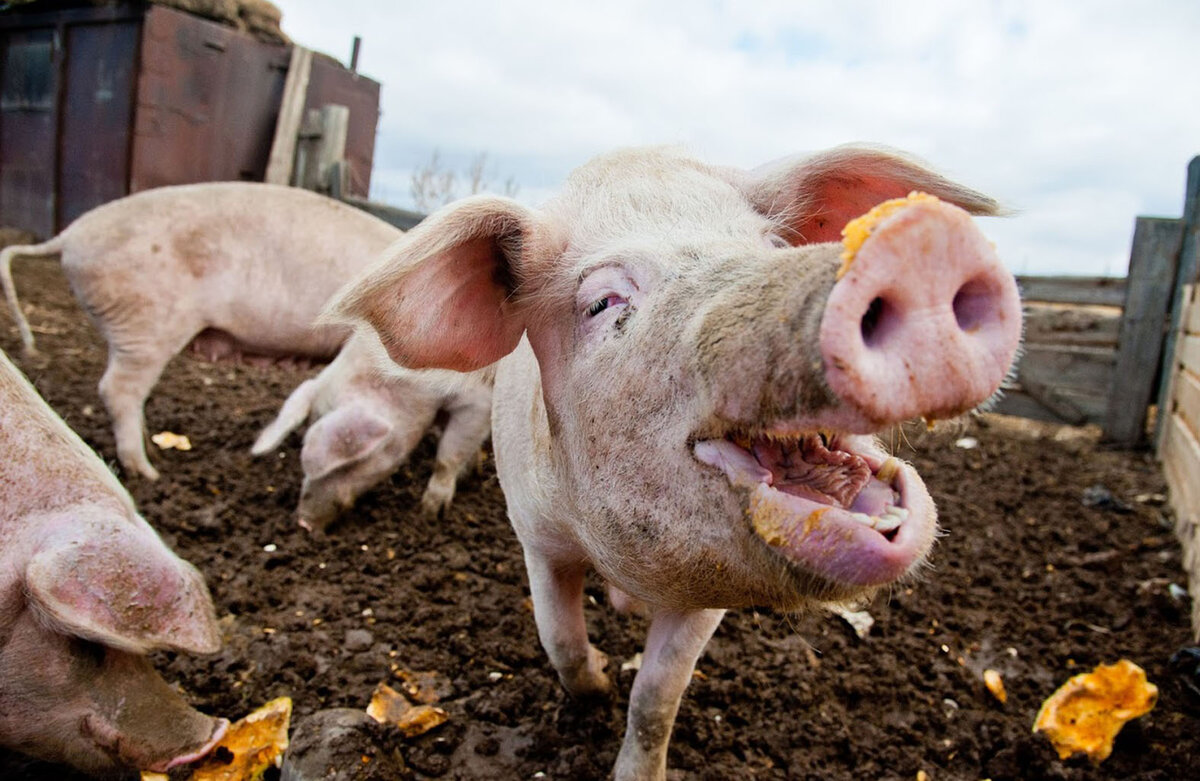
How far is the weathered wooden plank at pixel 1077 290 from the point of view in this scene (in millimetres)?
6672

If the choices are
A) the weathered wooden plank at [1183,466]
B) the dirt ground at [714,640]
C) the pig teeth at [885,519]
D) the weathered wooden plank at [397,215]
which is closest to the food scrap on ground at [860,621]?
the dirt ground at [714,640]

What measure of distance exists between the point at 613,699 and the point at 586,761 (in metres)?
0.36

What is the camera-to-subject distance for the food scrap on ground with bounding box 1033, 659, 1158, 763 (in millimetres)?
2662

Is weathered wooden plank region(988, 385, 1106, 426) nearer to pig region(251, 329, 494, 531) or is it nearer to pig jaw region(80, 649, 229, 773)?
pig region(251, 329, 494, 531)

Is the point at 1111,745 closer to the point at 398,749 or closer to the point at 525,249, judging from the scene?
the point at 398,749

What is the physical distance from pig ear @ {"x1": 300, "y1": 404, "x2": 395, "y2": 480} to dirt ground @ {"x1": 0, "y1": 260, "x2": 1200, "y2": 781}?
32cm

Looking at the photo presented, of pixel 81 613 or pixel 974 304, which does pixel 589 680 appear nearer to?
pixel 81 613

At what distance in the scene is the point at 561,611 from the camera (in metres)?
2.55

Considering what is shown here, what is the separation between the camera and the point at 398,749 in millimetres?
2412

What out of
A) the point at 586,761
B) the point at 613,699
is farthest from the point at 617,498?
the point at 613,699

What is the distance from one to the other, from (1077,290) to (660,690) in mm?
6158

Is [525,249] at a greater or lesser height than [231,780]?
greater

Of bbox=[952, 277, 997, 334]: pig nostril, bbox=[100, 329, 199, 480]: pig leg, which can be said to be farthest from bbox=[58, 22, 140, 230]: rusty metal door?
bbox=[952, 277, 997, 334]: pig nostril

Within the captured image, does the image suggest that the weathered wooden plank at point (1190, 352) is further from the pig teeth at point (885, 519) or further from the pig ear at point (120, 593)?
the pig ear at point (120, 593)
